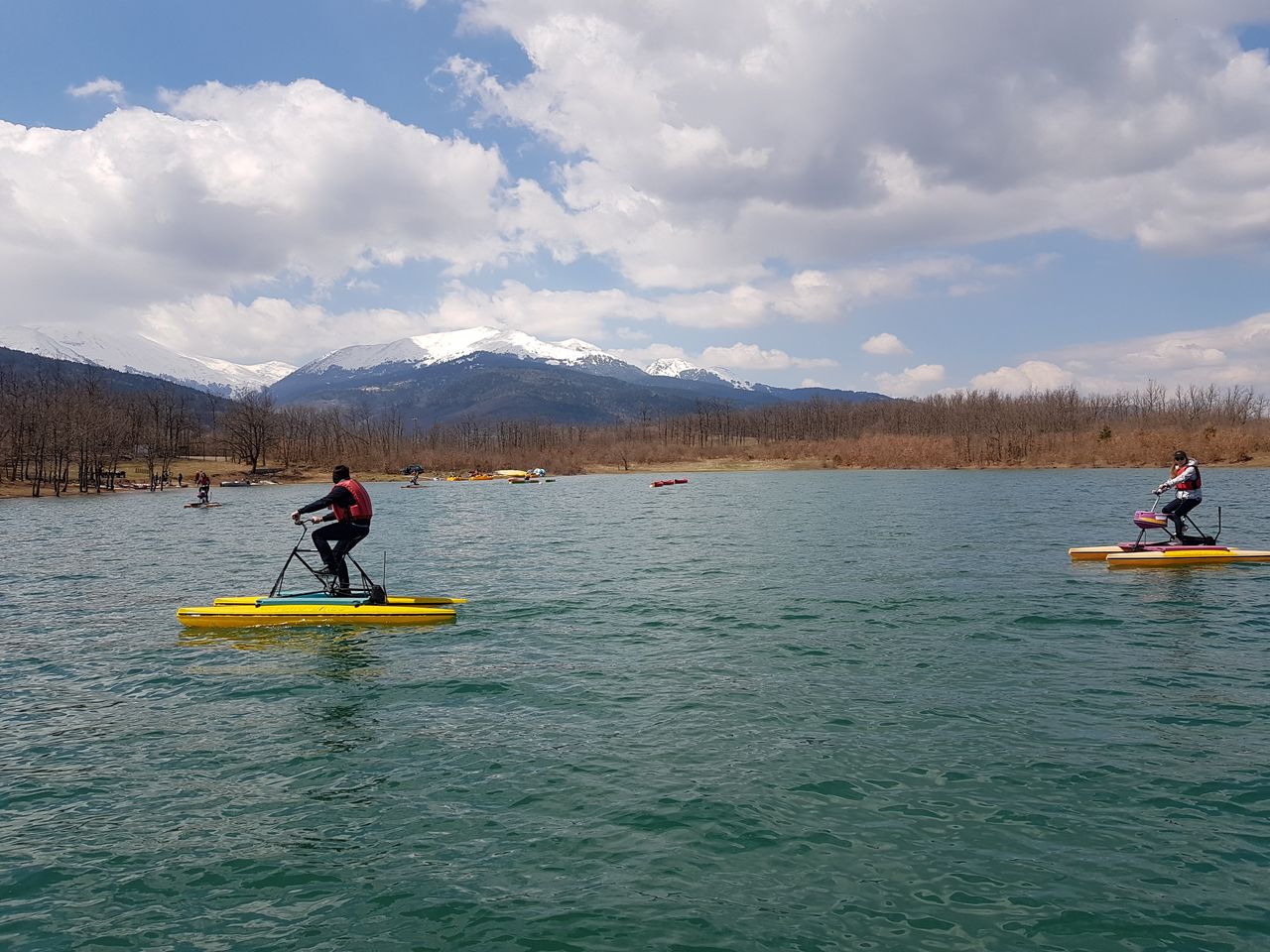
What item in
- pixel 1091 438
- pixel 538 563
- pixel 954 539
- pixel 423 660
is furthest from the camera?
pixel 1091 438

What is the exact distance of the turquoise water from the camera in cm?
778

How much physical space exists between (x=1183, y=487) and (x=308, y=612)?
29.5 m

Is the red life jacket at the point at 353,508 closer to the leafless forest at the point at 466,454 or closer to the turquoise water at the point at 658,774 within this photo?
the turquoise water at the point at 658,774

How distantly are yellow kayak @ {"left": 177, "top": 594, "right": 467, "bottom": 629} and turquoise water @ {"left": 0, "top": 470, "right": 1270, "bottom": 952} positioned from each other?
2.02 ft

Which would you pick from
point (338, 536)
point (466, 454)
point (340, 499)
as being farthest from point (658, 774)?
point (466, 454)

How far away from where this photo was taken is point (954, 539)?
3894cm

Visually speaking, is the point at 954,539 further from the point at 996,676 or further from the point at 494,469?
the point at 494,469

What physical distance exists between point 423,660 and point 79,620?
483 inches

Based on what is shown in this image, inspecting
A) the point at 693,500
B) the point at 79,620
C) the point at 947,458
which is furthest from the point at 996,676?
the point at 947,458

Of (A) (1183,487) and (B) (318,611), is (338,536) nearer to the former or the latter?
(B) (318,611)

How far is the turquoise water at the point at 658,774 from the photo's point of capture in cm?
778

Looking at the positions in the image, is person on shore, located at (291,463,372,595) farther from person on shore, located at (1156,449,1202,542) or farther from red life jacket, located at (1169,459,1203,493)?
red life jacket, located at (1169,459,1203,493)

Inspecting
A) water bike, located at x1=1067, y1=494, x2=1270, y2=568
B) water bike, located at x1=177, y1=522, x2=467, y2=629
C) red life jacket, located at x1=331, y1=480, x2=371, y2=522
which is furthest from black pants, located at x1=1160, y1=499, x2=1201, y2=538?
red life jacket, located at x1=331, y1=480, x2=371, y2=522

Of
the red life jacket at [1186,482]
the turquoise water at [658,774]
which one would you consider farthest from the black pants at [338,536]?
the red life jacket at [1186,482]
